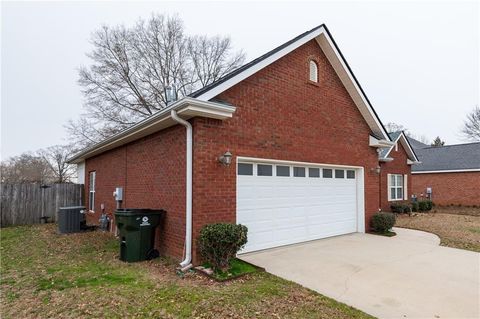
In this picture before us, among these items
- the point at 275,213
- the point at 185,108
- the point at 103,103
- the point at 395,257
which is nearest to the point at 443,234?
the point at 395,257

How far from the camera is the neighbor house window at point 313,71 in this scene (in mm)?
8883

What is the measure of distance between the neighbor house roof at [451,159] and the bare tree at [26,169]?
110ft

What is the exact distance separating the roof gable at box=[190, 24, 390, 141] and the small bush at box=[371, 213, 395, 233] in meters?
3.05

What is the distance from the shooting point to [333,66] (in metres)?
9.61

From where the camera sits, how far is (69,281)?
5.35 meters

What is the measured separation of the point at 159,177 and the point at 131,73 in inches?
669

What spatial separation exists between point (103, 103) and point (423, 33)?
20626 mm

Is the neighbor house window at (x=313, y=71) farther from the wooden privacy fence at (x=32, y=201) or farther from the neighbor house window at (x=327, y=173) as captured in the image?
the wooden privacy fence at (x=32, y=201)

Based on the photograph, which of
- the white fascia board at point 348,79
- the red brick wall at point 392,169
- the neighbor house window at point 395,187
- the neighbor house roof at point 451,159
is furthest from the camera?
the neighbor house roof at point 451,159

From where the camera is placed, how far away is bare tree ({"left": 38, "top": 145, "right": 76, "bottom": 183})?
95.8 ft

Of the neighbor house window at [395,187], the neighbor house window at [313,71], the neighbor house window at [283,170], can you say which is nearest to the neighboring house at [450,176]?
the neighbor house window at [395,187]

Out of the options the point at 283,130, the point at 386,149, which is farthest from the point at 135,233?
the point at 386,149

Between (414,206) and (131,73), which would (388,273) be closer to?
(414,206)

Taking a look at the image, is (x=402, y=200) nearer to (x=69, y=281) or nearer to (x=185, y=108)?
(x=185, y=108)
